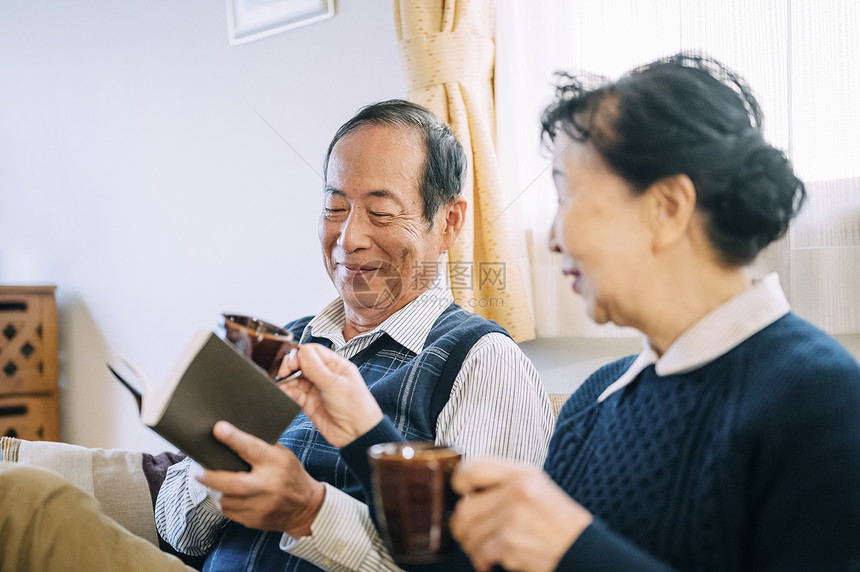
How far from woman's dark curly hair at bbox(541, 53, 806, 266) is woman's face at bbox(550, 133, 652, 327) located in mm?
20

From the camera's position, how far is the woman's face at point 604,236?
0.78 m

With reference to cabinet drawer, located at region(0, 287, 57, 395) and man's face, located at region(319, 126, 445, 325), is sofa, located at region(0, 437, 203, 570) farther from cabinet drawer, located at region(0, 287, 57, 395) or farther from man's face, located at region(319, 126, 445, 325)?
cabinet drawer, located at region(0, 287, 57, 395)

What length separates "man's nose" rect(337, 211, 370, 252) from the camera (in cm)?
138

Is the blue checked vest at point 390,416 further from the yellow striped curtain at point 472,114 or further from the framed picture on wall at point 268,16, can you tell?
the framed picture on wall at point 268,16

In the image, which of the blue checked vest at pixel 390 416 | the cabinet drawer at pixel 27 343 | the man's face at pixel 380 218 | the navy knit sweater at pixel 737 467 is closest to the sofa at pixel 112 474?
the blue checked vest at pixel 390 416

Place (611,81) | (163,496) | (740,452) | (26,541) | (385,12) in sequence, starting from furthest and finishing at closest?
1. (385,12)
2. (163,496)
3. (26,541)
4. (611,81)
5. (740,452)

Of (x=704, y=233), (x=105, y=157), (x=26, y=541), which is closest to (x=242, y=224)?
(x=105, y=157)

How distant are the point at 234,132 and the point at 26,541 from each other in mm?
1791

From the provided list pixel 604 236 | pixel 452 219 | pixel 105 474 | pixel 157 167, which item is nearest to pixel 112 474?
pixel 105 474

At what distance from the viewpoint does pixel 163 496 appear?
141cm

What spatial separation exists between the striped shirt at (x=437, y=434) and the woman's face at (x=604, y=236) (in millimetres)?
367

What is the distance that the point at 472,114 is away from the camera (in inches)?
70.2

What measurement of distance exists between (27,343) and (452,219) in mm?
2124

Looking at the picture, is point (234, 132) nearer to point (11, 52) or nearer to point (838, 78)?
point (11, 52)
